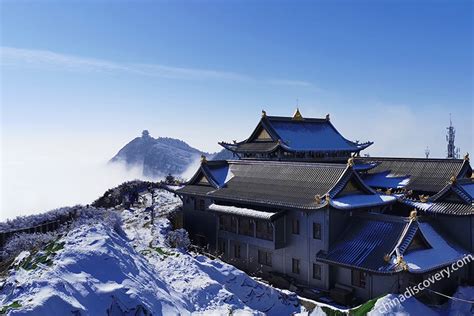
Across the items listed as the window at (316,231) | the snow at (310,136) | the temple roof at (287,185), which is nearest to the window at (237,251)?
the temple roof at (287,185)

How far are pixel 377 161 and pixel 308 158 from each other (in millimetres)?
5274

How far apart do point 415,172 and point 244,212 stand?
42.7 ft

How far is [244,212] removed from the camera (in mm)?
25578

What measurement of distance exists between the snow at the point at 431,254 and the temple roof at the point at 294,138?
13192 millimetres

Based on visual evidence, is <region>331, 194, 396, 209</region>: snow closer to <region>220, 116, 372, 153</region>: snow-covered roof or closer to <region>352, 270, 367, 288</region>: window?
<region>352, 270, 367, 288</region>: window

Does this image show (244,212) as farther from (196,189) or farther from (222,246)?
(196,189)

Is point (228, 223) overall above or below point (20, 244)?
above

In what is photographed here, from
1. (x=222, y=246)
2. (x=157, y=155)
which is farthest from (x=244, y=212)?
(x=157, y=155)

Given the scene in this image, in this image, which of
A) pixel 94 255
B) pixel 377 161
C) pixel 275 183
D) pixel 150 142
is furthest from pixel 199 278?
pixel 150 142

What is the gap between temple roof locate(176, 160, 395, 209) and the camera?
23297 millimetres

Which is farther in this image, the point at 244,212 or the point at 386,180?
the point at 386,180

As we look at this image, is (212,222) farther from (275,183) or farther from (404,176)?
(404,176)

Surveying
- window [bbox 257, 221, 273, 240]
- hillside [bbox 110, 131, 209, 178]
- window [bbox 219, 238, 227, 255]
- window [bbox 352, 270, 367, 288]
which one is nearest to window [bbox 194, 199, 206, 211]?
window [bbox 219, 238, 227, 255]

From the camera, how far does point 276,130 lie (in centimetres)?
3459
